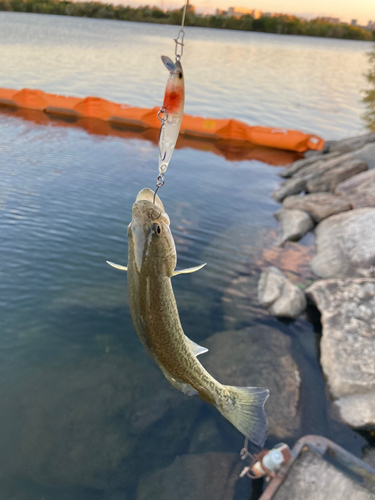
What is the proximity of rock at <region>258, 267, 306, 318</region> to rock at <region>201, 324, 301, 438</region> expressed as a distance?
A: 56 centimetres

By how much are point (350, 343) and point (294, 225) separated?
221 inches

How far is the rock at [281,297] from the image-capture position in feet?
25.2

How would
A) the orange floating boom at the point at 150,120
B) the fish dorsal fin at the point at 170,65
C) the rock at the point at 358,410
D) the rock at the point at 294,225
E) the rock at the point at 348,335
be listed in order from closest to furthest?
the fish dorsal fin at the point at 170,65, the rock at the point at 358,410, the rock at the point at 348,335, the rock at the point at 294,225, the orange floating boom at the point at 150,120

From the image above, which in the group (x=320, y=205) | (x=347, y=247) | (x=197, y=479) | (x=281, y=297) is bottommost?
(x=197, y=479)

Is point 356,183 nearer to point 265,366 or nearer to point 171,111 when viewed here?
point 265,366

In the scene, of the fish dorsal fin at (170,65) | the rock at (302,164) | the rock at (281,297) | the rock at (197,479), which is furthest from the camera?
the rock at (302,164)

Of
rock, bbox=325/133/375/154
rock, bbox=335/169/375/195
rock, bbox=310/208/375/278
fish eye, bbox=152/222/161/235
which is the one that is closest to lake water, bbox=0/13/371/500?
rock, bbox=310/208/375/278

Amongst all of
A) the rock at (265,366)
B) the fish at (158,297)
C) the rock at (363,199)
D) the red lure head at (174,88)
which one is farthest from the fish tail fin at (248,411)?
the rock at (363,199)

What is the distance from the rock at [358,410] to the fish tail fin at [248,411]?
3.69 metres

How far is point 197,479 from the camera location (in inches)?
192

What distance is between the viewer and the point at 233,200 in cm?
1363

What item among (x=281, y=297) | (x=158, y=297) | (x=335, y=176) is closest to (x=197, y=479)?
(x=158, y=297)

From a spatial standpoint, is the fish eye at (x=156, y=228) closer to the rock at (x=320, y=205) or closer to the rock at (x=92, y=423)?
the rock at (x=92, y=423)

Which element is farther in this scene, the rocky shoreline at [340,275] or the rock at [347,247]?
the rock at [347,247]
